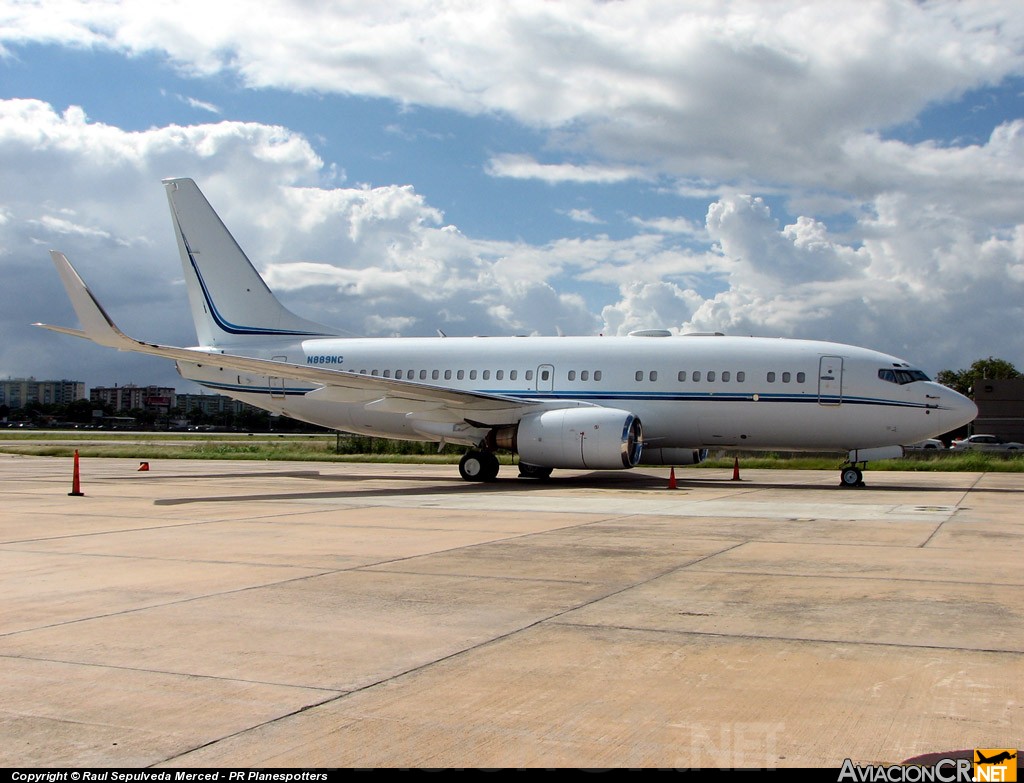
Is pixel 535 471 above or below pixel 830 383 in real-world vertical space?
below

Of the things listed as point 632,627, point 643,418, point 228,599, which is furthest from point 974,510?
point 228,599

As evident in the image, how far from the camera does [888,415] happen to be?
71.1ft

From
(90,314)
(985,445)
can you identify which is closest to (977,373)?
(985,445)

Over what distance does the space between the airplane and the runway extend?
7.57 meters

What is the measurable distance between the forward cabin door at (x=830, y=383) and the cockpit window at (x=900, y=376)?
3.10 ft

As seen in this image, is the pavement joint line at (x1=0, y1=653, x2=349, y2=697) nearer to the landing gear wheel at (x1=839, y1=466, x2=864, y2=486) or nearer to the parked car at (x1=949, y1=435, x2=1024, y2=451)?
the landing gear wheel at (x1=839, y1=466, x2=864, y2=486)

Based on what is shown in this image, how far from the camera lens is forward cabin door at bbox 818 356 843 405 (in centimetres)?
2189

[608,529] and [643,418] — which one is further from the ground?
[643,418]

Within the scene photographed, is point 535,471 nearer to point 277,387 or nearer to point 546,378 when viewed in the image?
point 546,378

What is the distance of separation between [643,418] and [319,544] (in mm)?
13334

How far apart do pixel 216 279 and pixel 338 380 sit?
29.2 feet

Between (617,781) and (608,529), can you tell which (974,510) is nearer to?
(608,529)

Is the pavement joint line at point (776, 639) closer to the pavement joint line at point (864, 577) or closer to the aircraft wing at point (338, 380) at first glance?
the pavement joint line at point (864, 577)

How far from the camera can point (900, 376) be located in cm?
2195
